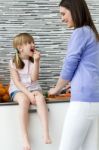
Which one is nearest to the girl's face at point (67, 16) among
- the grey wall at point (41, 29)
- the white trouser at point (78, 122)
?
the white trouser at point (78, 122)

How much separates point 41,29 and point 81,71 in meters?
0.76

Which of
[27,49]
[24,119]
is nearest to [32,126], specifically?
[24,119]

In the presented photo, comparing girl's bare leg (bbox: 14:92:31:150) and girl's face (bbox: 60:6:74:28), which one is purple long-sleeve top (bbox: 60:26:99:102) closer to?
girl's face (bbox: 60:6:74:28)

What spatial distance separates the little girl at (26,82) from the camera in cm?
175

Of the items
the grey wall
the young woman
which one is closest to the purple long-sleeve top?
the young woman

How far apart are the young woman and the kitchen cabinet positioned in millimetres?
347

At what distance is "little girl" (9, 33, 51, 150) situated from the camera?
1.75 meters

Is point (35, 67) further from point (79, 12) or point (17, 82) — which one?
point (79, 12)

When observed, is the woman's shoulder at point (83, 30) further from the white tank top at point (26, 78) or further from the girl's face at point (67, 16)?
the white tank top at point (26, 78)

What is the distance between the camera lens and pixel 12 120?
1779 millimetres

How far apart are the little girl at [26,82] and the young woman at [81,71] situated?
12.5 inches

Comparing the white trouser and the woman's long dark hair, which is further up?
the woman's long dark hair

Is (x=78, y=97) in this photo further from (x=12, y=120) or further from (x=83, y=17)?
(x=12, y=120)

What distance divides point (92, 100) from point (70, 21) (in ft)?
0.94
